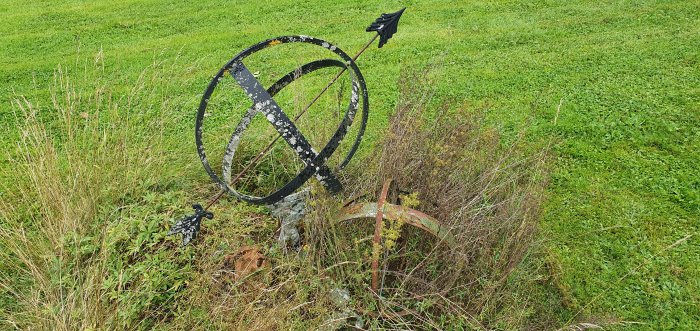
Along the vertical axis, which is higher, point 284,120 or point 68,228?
point 284,120

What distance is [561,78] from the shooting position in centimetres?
640

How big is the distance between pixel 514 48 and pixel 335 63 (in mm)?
4253

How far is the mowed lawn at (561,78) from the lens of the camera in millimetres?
4023

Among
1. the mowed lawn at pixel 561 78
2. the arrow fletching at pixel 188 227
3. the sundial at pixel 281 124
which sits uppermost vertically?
the sundial at pixel 281 124

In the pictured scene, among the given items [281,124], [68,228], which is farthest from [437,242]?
[68,228]

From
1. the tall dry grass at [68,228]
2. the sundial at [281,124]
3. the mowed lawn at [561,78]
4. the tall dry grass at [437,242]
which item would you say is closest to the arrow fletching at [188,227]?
the sundial at [281,124]

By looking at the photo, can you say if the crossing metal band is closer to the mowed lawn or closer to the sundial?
the sundial

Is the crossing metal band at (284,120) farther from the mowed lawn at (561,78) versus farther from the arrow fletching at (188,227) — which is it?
the mowed lawn at (561,78)

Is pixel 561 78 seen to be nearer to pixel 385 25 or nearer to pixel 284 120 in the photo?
pixel 385 25

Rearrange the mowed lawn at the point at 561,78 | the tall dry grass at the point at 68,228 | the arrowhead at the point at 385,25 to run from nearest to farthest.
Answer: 1. the tall dry grass at the point at 68,228
2. the arrowhead at the point at 385,25
3. the mowed lawn at the point at 561,78

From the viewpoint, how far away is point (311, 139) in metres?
4.20

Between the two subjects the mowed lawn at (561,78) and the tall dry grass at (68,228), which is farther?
the mowed lawn at (561,78)

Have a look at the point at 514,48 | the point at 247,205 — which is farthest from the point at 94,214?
the point at 514,48

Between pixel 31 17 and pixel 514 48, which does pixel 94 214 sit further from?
pixel 31 17
